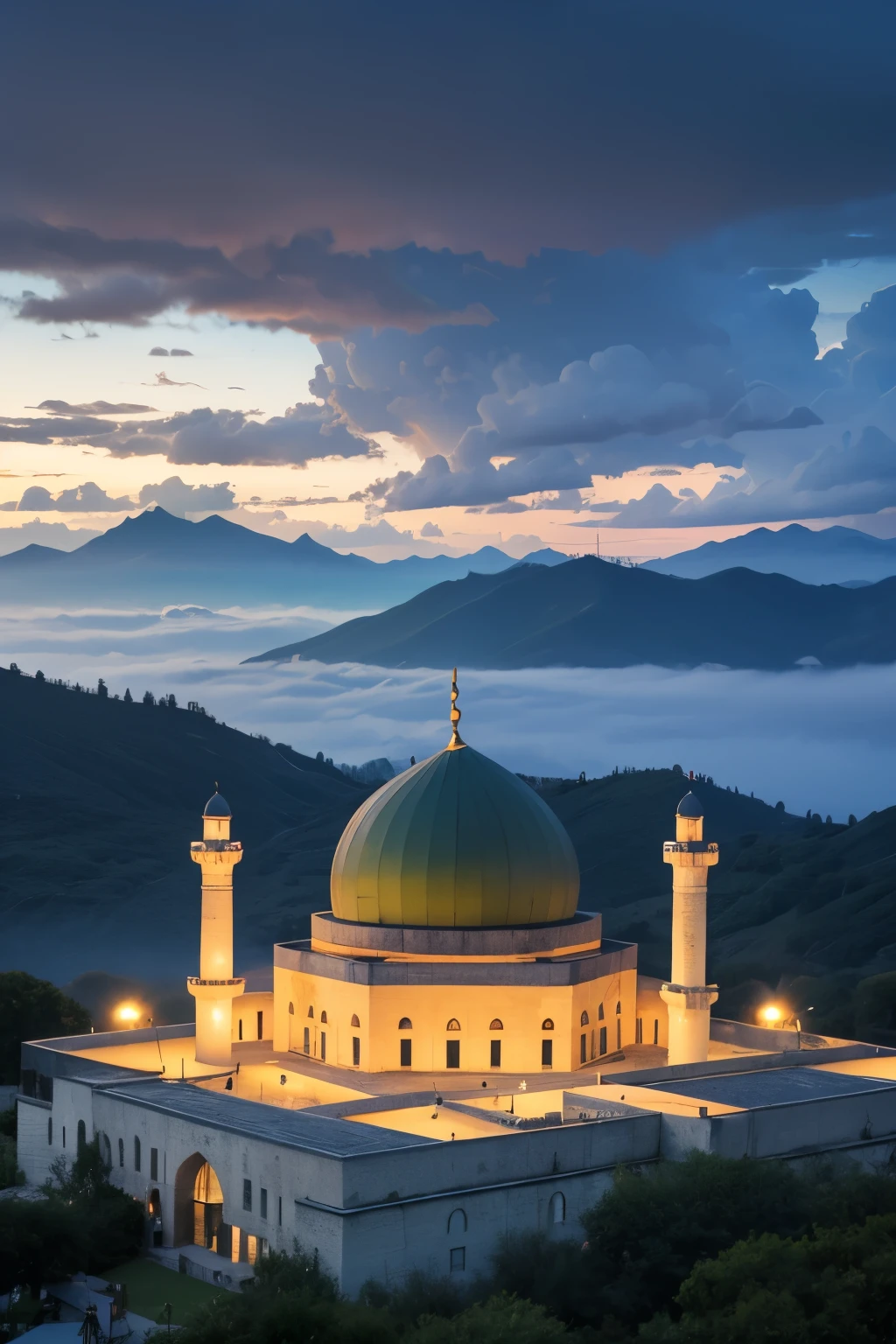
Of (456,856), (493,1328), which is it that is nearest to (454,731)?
(456,856)

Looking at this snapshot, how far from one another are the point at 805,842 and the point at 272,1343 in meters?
105

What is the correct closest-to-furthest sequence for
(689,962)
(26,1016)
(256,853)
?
1. (689,962)
2. (26,1016)
3. (256,853)

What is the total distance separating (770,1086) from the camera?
144ft

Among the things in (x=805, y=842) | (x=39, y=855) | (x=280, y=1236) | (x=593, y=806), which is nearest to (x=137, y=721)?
(x=39, y=855)

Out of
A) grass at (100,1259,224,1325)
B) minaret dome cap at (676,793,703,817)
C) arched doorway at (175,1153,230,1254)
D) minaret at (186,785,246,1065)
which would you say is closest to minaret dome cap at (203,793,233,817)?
minaret at (186,785,246,1065)

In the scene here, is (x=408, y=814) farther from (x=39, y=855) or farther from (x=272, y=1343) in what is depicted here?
(x=39, y=855)

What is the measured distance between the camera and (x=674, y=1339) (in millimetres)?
31625

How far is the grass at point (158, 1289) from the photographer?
3631cm

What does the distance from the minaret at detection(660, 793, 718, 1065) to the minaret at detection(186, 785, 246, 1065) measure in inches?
436

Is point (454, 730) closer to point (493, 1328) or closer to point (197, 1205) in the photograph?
point (197, 1205)

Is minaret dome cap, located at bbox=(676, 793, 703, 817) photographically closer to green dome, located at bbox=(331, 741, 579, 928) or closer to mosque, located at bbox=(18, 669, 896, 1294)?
mosque, located at bbox=(18, 669, 896, 1294)

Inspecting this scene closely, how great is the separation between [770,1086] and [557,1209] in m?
7.93

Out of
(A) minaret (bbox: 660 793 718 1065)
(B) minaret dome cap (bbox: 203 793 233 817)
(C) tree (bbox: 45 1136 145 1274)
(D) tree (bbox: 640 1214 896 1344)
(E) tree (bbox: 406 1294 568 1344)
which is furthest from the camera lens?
(B) minaret dome cap (bbox: 203 793 233 817)

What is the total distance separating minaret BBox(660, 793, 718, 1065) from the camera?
152 ft
